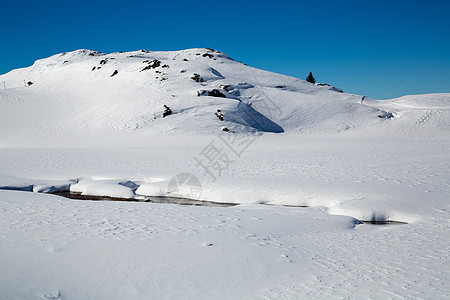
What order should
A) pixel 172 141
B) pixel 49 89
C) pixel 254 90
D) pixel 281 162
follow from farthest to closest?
pixel 49 89 < pixel 254 90 < pixel 172 141 < pixel 281 162

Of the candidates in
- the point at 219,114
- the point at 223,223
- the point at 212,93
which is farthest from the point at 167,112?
the point at 223,223

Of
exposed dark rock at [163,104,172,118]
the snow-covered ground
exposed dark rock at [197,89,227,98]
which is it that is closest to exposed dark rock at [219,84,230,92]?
exposed dark rock at [197,89,227,98]

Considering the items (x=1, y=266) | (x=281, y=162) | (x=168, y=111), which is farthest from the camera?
(x=168, y=111)

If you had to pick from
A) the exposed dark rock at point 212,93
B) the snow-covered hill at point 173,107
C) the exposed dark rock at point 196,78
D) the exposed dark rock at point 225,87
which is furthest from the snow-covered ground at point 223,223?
the exposed dark rock at point 196,78

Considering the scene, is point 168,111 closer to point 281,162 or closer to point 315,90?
point 281,162

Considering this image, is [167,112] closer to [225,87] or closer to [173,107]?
[173,107]

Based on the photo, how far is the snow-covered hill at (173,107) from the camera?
35931mm

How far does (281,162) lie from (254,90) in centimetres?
3089

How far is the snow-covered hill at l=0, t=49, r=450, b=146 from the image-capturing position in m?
35.9

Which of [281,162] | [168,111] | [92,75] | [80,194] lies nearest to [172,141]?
[168,111]

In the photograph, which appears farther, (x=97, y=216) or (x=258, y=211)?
(x=258, y=211)

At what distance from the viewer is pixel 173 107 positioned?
3831 cm

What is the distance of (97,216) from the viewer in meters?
9.73

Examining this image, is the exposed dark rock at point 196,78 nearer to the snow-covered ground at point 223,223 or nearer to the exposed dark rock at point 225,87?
the exposed dark rock at point 225,87
